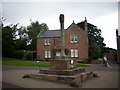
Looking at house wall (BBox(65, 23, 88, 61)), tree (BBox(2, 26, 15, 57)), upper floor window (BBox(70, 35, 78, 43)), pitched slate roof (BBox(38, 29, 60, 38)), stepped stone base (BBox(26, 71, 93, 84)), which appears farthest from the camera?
pitched slate roof (BBox(38, 29, 60, 38))

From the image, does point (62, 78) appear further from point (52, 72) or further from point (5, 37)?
point (5, 37)

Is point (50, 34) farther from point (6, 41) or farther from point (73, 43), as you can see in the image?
point (6, 41)

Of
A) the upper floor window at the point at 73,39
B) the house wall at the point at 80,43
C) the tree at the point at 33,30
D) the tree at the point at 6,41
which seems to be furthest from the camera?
the tree at the point at 33,30

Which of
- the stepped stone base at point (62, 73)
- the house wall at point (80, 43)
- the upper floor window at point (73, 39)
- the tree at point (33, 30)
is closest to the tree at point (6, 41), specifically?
the house wall at point (80, 43)

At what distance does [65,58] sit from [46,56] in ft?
98.4

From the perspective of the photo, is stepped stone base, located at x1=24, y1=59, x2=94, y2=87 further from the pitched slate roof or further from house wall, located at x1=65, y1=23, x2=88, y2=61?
the pitched slate roof

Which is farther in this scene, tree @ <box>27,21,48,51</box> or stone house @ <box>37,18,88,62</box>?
tree @ <box>27,21,48,51</box>

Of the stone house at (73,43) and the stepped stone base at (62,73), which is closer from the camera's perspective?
the stepped stone base at (62,73)

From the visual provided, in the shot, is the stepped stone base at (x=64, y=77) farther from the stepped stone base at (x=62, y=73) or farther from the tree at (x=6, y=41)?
the tree at (x=6, y=41)

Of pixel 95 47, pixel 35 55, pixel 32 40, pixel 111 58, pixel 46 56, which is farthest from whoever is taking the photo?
pixel 32 40

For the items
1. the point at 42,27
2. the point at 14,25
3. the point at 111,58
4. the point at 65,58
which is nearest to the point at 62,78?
the point at 65,58

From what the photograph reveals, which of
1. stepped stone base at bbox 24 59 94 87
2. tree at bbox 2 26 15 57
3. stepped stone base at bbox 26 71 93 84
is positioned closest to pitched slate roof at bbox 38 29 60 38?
tree at bbox 2 26 15 57

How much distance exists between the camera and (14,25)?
195ft

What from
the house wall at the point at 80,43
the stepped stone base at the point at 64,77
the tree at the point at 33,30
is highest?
the tree at the point at 33,30
